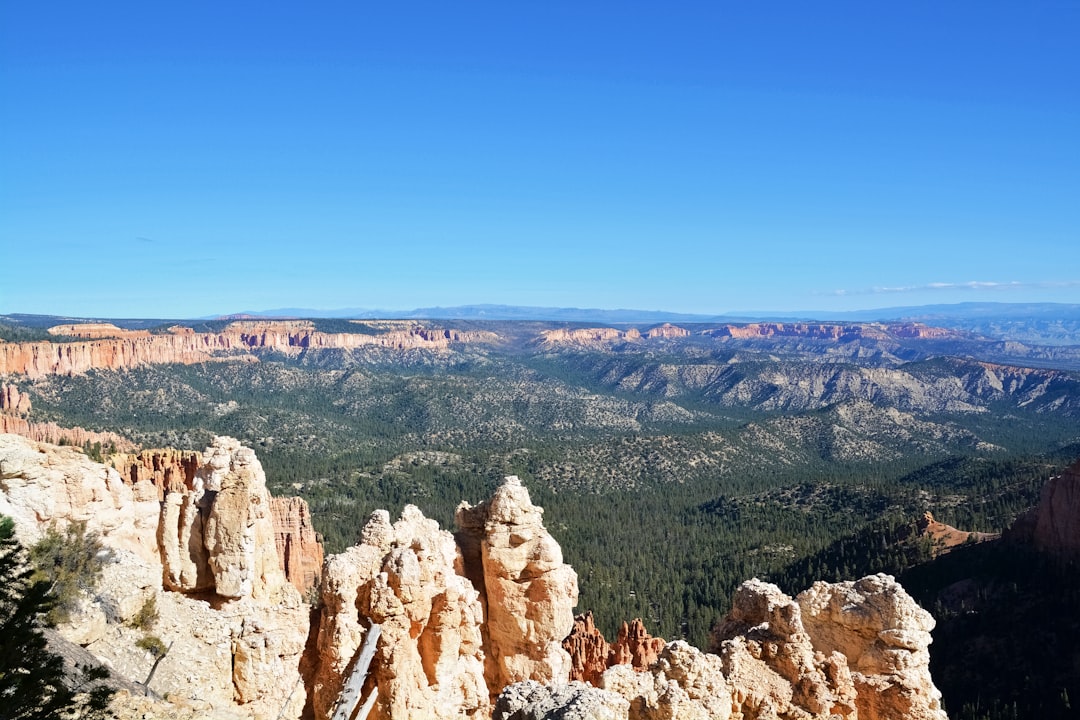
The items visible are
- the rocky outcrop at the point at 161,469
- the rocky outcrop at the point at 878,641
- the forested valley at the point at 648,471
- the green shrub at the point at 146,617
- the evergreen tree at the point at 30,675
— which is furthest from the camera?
the forested valley at the point at 648,471

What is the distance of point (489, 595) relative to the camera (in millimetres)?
19172

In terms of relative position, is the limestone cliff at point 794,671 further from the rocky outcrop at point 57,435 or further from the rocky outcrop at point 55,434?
the rocky outcrop at point 57,435

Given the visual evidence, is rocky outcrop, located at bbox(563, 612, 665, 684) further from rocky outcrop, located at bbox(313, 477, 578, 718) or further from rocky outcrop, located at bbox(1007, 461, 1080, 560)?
rocky outcrop, located at bbox(1007, 461, 1080, 560)

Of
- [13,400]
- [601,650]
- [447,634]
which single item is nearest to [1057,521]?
[601,650]

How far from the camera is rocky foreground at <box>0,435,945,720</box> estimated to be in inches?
577

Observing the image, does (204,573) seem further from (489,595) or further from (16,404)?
(16,404)

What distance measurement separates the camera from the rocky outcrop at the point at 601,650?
83.9 feet

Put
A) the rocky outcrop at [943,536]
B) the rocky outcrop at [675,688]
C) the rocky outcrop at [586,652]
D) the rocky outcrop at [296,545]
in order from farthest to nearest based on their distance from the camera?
the rocky outcrop at [943,536] < the rocky outcrop at [296,545] < the rocky outcrop at [586,652] < the rocky outcrop at [675,688]

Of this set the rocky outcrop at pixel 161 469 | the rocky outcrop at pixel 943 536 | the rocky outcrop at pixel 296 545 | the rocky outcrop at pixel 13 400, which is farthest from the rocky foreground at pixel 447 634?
the rocky outcrop at pixel 13 400

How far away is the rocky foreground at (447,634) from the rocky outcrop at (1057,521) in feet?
169

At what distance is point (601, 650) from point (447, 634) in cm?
1323

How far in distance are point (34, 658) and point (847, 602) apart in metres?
17.0

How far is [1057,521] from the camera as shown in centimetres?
5981

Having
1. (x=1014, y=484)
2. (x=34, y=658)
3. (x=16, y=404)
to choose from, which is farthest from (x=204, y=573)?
(x=16, y=404)
